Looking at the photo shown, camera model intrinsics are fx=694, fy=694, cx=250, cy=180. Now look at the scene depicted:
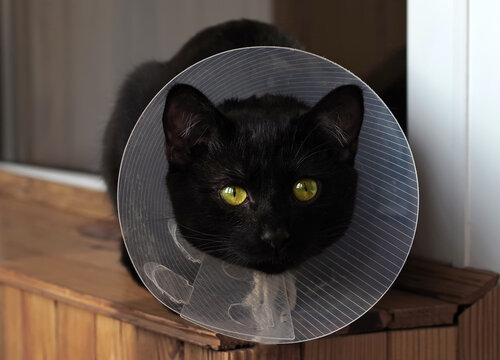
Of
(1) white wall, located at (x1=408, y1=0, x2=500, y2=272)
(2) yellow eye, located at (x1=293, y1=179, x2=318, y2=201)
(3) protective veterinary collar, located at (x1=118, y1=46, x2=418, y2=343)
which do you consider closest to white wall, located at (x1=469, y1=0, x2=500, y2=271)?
(1) white wall, located at (x1=408, y1=0, x2=500, y2=272)

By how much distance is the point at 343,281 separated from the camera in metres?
0.99

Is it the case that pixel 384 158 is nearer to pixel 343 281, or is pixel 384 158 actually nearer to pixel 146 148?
pixel 343 281

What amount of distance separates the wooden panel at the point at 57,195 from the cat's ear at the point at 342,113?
0.91m

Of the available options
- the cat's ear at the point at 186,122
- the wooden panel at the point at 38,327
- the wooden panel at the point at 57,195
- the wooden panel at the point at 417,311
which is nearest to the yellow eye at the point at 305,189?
the cat's ear at the point at 186,122

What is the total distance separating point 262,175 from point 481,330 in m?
0.51

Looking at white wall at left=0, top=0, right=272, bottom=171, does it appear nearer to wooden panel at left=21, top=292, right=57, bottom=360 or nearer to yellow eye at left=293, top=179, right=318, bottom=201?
wooden panel at left=21, top=292, right=57, bottom=360

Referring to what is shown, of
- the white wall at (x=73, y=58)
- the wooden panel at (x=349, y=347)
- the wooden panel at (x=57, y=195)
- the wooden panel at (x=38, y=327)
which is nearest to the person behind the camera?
the wooden panel at (x=349, y=347)

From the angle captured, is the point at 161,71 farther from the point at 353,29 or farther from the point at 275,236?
the point at 275,236

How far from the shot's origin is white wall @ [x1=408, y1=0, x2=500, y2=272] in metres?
1.17

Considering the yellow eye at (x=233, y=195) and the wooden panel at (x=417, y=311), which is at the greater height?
the yellow eye at (x=233, y=195)

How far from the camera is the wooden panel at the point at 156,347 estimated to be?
1.05 meters

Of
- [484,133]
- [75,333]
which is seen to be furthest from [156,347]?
[484,133]

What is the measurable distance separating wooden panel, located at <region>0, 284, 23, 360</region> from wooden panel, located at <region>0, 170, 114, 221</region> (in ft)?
1.43

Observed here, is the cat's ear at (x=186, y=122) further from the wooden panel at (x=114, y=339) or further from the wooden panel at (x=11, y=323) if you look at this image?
the wooden panel at (x=11, y=323)
